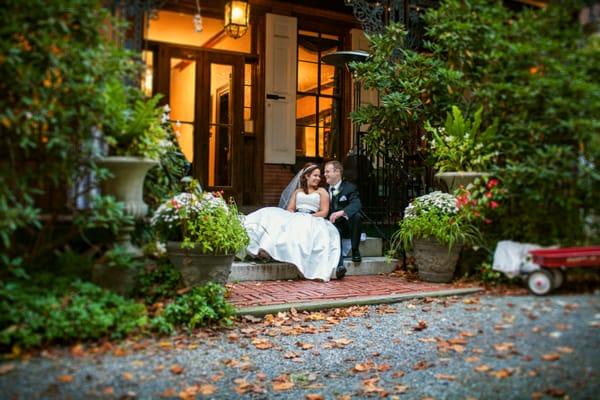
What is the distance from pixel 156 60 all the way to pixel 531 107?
1.48m

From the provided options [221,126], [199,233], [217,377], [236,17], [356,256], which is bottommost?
[217,377]

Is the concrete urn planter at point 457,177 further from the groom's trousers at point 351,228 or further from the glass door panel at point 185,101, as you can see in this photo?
the groom's trousers at point 351,228

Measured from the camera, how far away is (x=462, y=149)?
2162 mm

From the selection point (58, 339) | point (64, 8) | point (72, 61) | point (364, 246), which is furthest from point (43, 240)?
point (364, 246)

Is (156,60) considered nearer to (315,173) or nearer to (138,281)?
(138,281)

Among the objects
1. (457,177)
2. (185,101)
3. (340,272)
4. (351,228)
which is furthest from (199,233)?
(351,228)

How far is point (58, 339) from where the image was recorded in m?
1.87

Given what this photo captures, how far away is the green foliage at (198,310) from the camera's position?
7.62 feet

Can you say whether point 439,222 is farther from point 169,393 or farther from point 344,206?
point 344,206

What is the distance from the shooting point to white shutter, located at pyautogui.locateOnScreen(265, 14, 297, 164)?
799cm

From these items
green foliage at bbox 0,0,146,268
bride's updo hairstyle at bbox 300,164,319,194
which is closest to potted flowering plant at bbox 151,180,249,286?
green foliage at bbox 0,0,146,268

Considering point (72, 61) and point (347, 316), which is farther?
point (347, 316)

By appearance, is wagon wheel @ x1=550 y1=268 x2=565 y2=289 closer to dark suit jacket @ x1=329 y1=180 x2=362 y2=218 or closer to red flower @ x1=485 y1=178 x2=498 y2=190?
red flower @ x1=485 y1=178 x2=498 y2=190

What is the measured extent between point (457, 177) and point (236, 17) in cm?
483
